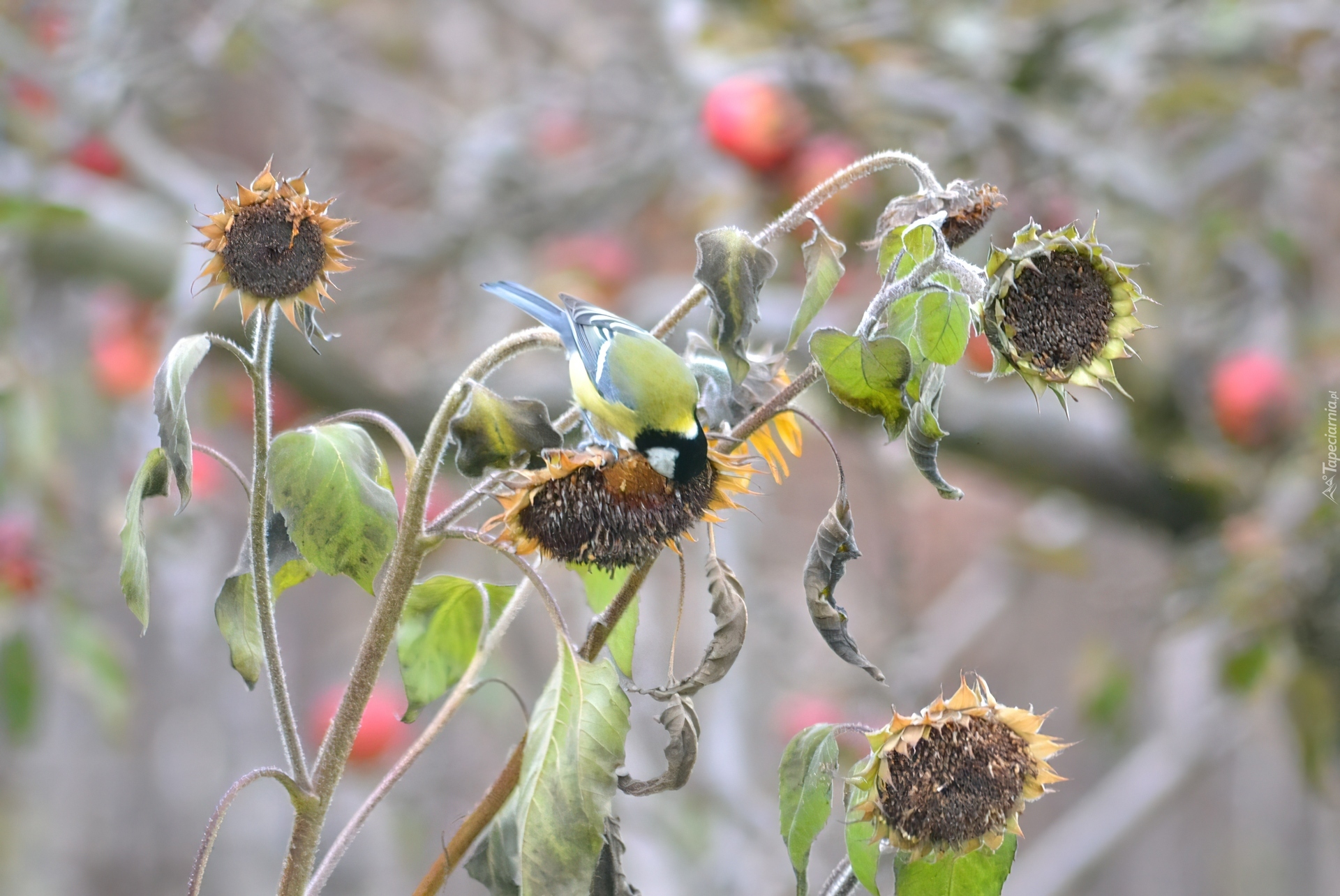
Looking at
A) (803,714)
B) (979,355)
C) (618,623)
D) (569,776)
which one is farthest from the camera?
(979,355)

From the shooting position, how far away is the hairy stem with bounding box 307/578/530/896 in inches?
13.0

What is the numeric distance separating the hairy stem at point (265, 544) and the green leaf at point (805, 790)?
13 centimetres

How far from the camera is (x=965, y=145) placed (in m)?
1.21

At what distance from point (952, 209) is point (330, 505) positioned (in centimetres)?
20

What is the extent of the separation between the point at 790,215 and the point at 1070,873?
1263 millimetres

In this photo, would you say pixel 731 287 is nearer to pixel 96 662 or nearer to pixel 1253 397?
pixel 96 662

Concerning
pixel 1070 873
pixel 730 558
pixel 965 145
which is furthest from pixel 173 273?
pixel 1070 873

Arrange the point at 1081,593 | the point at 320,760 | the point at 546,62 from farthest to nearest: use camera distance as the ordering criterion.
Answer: the point at 1081,593 < the point at 546,62 < the point at 320,760

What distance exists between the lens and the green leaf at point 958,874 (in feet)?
1.09

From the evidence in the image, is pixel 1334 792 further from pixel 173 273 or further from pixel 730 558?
pixel 173 273

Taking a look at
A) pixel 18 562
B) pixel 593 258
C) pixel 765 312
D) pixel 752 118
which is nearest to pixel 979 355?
pixel 765 312

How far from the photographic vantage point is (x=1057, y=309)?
12.0 inches

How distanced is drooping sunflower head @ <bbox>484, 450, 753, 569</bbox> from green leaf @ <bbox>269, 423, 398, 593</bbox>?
0.11 feet

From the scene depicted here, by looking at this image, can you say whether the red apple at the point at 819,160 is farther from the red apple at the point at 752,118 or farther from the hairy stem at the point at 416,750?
the hairy stem at the point at 416,750
